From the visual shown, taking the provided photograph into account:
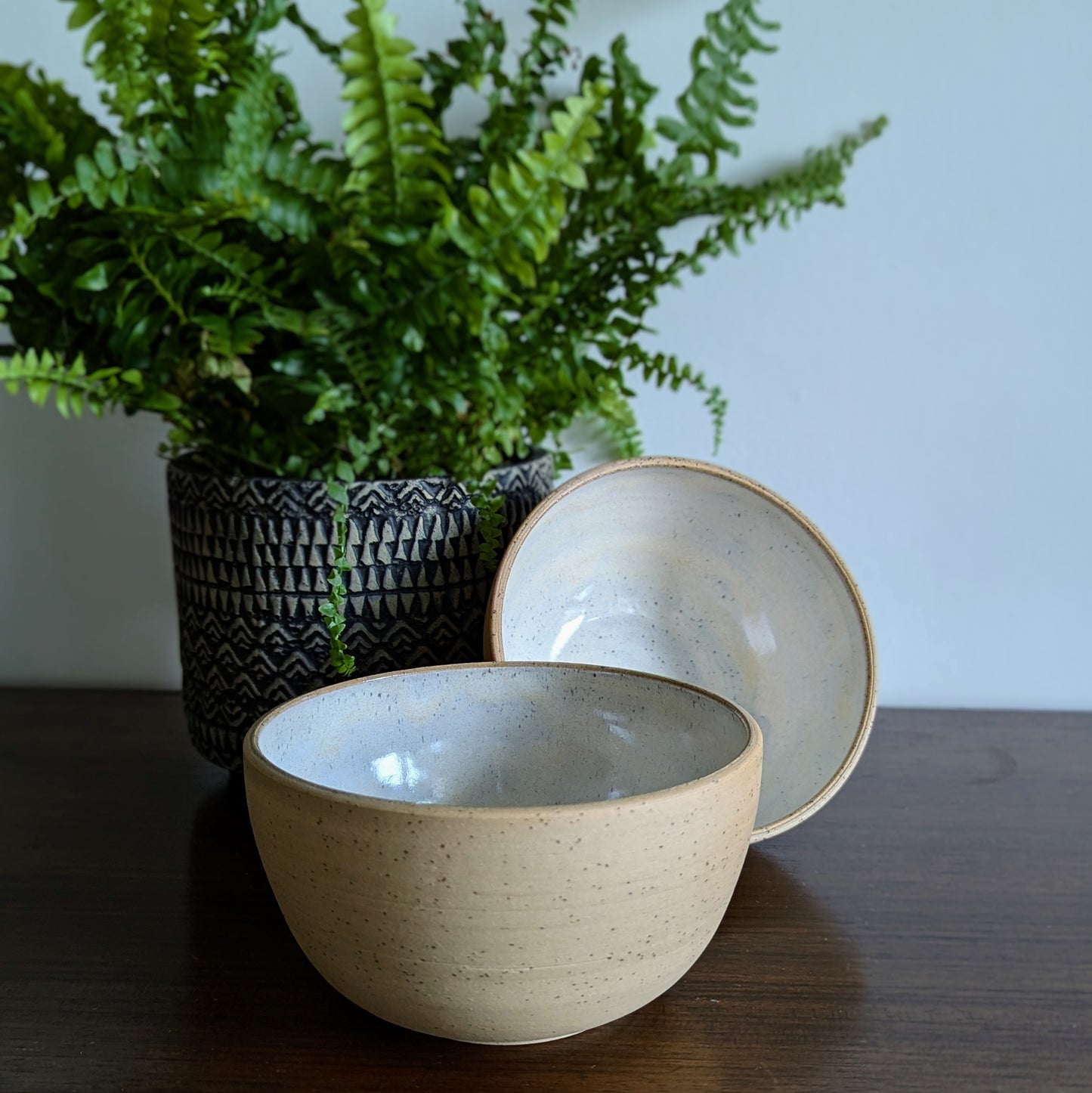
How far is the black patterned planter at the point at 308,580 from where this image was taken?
2.14 feet

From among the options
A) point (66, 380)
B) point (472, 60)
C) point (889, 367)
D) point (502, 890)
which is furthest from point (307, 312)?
point (889, 367)

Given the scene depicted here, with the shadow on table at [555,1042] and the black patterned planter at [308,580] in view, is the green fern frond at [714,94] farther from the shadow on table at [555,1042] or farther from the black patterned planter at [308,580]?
the shadow on table at [555,1042]

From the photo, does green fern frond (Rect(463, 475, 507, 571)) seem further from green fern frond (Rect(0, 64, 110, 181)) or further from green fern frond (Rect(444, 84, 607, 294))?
green fern frond (Rect(0, 64, 110, 181))

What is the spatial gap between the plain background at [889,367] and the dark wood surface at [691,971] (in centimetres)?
20

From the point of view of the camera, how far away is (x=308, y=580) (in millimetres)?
655

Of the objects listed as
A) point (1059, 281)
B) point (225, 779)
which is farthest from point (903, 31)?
point (225, 779)

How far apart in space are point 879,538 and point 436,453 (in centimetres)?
45

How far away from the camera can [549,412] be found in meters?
0.74

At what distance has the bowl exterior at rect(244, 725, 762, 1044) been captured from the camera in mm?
408

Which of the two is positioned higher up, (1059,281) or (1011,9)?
(1011,9)

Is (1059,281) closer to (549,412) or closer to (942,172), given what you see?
(942,172)

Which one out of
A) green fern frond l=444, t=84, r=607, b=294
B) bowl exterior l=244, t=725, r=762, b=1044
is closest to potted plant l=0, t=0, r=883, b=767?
green fern frond l=444, t=84, r=607, b=294

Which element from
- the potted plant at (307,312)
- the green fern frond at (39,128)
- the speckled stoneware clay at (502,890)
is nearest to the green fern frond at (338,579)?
the potted plant at (307,312)

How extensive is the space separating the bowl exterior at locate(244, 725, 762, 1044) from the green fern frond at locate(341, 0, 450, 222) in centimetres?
34
